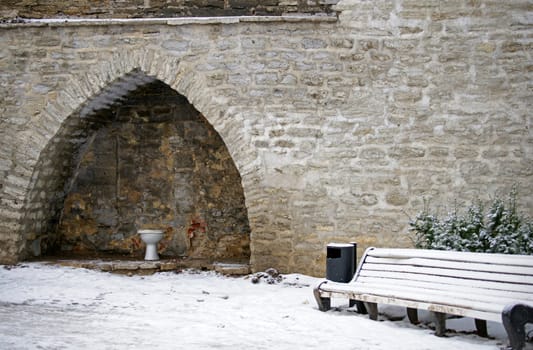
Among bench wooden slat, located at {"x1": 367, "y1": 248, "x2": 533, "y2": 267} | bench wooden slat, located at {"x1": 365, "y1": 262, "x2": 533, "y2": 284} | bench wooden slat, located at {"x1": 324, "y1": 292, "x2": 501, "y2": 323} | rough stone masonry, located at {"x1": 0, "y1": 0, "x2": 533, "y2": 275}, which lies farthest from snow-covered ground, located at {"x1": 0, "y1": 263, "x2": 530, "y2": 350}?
rough stone masonry, located at {"x1": 0, "y1": 0, "x2": 533, "y2": 275}

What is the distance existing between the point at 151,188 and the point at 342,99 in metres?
3.17

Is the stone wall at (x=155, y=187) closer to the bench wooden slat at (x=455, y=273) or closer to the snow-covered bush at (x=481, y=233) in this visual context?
the snow-covered bush at (x=481, y=233)

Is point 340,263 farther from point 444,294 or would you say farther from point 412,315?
point 444,294

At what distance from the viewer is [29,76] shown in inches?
303

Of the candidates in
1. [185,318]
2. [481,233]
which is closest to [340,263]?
[481,233]

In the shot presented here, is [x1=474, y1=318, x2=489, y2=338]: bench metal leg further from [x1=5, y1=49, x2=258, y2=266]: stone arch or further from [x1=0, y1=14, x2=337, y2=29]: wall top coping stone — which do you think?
[x1=0, y1=14, x2=337, y2=29]: wall top coping stone

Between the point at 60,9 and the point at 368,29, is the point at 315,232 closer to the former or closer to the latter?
the point at 368,29

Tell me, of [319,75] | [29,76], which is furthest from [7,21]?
[319,75]

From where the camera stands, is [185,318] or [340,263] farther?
[340,263]

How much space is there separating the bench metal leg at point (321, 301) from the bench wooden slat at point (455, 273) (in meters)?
0.42

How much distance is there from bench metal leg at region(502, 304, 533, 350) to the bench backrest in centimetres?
10

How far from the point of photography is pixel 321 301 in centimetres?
538

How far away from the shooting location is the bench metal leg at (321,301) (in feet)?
17.4

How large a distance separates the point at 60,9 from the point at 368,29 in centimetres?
439
